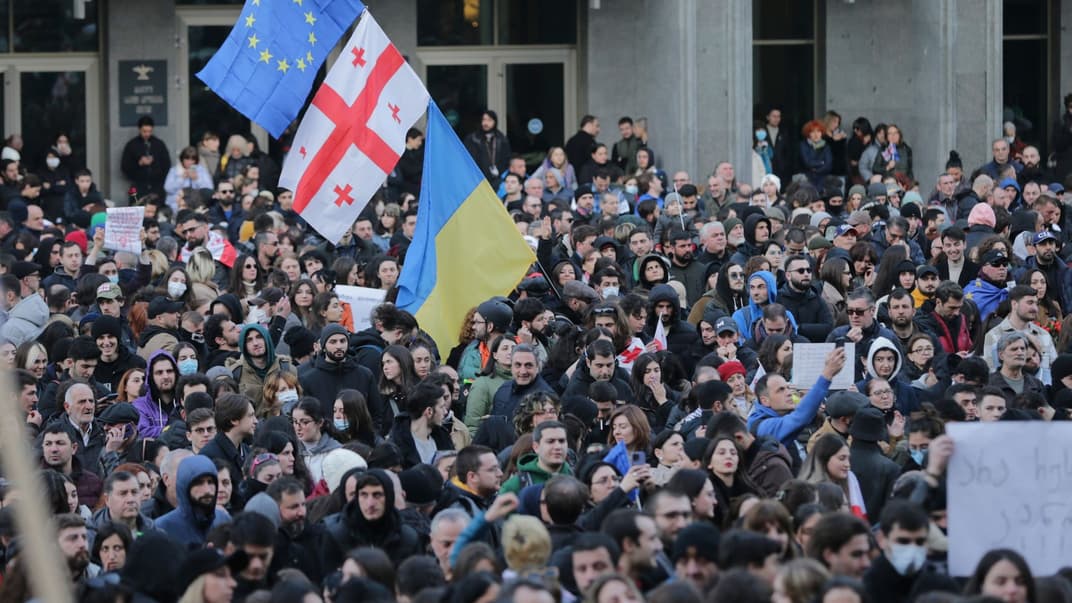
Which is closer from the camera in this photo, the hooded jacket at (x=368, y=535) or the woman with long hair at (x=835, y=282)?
the hooded jacket at (x=368, y=535)

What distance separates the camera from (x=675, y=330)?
14.6 m

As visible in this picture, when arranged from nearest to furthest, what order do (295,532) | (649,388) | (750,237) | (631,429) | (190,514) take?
(295,532) < (190,514) < (631,429) < (649,388) < (750,237)

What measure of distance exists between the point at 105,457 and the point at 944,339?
607 centimetres

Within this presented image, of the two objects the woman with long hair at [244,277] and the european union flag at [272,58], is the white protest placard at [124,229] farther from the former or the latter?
the european union flag at [272,58]

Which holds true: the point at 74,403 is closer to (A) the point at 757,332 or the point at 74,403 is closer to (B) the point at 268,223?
(A) the point at 757,332

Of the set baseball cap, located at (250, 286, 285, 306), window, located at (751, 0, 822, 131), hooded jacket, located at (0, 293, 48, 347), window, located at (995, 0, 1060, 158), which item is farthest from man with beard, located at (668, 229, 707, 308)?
window, located at (995, 0, 1060, 158)

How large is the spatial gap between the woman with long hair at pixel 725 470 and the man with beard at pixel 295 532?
6.36 ft

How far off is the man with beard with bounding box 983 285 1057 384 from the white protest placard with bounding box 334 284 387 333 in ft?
14.5

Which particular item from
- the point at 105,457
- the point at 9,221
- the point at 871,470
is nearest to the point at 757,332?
the point at 871,470

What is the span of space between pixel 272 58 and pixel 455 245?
1851 mm

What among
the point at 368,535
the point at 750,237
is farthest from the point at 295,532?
the point at 750,237

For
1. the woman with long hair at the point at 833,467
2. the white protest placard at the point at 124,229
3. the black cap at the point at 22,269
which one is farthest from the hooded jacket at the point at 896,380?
the white protest placard at the point at 124,229

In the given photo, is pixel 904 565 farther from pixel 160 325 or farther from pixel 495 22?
pixel 495 22

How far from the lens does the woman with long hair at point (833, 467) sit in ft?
A: 33.9
